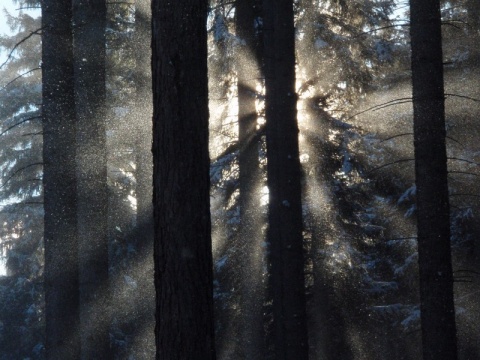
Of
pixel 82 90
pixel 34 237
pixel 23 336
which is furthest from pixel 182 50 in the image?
pixel 23 336

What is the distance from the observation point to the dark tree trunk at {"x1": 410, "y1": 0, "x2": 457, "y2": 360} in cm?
812

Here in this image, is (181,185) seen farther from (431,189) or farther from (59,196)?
(59,196)

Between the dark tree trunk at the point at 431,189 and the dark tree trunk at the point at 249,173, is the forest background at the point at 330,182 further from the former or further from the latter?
the dark tree trunk at the point at 431,189

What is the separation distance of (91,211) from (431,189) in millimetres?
5297

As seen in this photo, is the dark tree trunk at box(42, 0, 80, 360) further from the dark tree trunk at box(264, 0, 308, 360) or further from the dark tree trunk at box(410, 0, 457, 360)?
the dark tree trunk at box(410, 0, 457, 360)

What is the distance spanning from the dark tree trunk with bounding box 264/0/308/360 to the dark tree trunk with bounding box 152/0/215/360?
14.1 ft

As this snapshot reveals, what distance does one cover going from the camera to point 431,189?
27.0ft

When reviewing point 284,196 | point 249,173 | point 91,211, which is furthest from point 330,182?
point 91,211

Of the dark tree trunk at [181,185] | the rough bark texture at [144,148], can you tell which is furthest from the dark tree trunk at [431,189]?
the rough bark texture at [144,148]

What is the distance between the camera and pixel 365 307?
19891mm

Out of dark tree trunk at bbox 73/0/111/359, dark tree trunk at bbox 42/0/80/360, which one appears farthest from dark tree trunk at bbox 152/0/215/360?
dark tree trunk at bbox 73/0/111/359

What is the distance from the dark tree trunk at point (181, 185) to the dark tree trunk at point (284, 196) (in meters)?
4.31

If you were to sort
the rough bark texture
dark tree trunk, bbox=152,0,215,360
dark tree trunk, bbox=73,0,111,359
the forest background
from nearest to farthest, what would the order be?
dark tree trunk, bbox=152,0,215,360
dark tree trunk, bbox=73,0,111,359
the forest background
the rough bark texture

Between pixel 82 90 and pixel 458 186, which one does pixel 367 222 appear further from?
pixel 82 90
